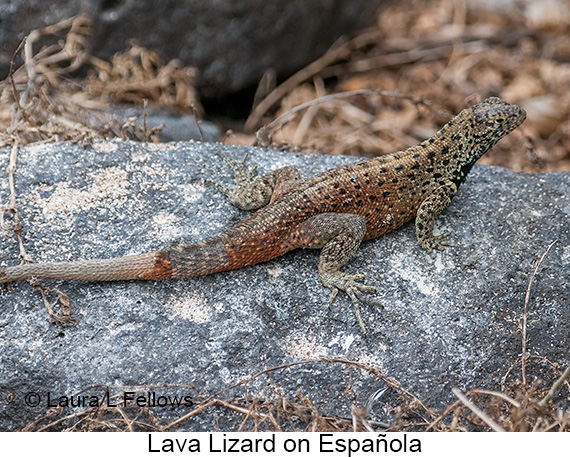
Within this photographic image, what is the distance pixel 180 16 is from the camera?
779 cm

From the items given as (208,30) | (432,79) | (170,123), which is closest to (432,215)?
(170,123)

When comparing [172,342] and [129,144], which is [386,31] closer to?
[129,144]

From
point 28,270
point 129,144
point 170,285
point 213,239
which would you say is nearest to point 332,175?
point 213,239

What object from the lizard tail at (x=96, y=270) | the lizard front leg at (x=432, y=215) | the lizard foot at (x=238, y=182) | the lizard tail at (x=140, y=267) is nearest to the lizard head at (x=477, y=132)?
the lizard front leg at (x=432, y=215)

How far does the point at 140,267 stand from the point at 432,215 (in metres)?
2.35

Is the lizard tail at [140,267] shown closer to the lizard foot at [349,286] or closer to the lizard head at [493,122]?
the lizard foot at [349,286]

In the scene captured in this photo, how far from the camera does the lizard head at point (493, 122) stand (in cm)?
540

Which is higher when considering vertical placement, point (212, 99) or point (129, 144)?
point (212, 99)

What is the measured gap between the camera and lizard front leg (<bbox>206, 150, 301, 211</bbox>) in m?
5.18

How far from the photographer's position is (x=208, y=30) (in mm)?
7934

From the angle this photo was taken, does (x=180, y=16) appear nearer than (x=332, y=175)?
No

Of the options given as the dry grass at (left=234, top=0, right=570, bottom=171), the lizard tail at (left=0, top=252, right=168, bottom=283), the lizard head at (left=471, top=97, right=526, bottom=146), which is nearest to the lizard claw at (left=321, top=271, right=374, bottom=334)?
the lizard tail at (left=0, top=252, right=168, bottom=283)

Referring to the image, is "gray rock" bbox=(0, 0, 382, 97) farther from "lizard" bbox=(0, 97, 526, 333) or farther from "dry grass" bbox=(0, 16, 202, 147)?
"lizard" bbox=(0, 97, 526, 333)

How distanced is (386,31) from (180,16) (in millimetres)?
3747
